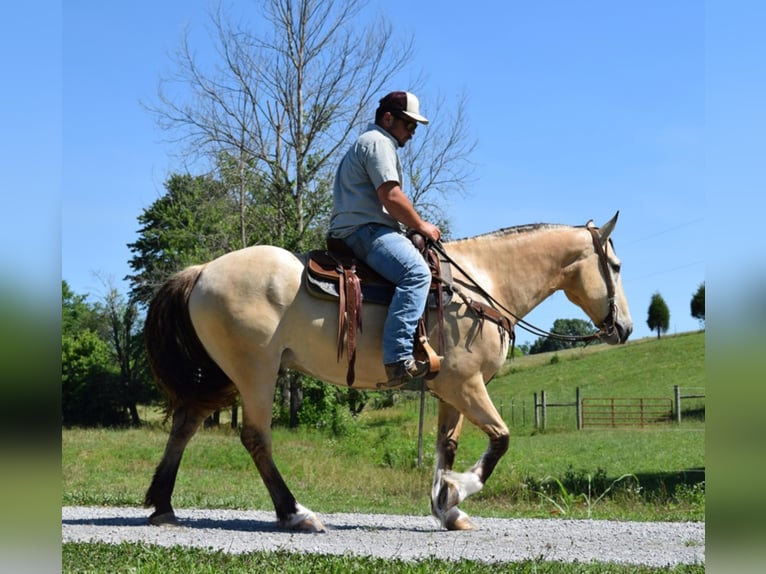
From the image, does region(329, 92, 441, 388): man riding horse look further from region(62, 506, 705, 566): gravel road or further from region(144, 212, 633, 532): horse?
region(62, 506, 705, 566): gravel road

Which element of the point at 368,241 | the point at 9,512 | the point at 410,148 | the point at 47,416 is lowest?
the point at 9,512

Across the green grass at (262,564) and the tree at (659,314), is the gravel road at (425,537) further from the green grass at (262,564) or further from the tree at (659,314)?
the tree at (659,314)

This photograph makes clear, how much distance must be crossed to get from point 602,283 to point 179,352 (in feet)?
12.8

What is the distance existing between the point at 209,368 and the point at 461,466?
50.3 feet

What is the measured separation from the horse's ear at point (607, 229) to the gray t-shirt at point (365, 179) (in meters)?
2.00

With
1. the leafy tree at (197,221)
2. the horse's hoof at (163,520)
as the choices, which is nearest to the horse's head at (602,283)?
the horse's hoof at (163,520)

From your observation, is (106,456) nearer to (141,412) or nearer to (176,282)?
(176,282)

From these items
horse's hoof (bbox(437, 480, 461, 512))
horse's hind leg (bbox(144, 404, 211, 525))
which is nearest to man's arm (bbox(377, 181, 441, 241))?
horse's hoof (bbox(437, 480, 461, 512))

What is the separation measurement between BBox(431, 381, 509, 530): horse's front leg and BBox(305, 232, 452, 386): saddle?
0.45 meters

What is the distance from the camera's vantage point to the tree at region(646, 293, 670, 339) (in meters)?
77.3

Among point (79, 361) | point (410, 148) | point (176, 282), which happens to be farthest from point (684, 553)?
point (79, 361)

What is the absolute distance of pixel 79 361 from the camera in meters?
38.5

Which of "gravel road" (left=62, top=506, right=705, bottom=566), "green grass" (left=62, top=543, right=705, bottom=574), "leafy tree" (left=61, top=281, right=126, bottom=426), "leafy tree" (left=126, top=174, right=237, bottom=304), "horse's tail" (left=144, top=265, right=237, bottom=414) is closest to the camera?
"green grass" (left=62, top=543, right=705, bottom=574)

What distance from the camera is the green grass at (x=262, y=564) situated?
540 cm
